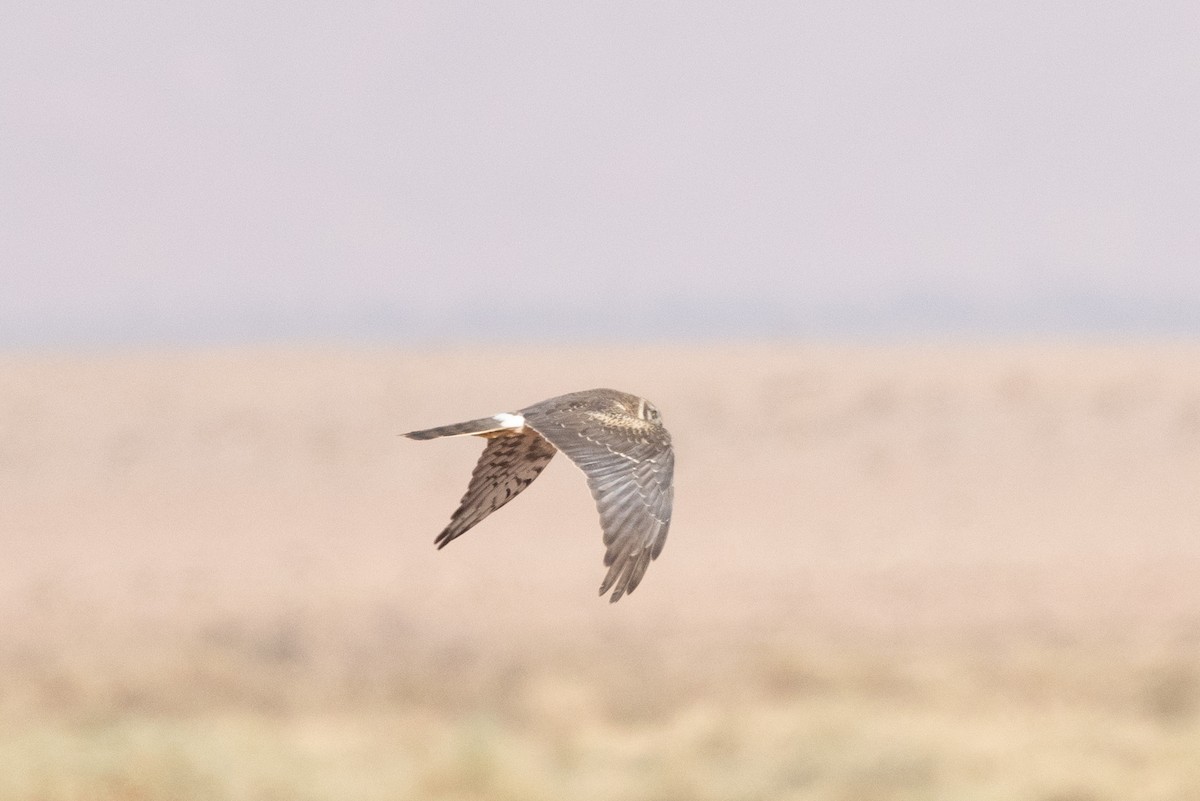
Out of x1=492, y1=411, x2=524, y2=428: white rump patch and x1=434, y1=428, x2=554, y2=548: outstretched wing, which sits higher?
x1=492, y1=411, x2=524, y2=428: white rump patch

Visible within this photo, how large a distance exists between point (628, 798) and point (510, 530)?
19.9 m

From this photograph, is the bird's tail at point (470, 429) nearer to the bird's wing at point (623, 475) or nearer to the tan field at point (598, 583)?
the bird's wing at point (623, 475)

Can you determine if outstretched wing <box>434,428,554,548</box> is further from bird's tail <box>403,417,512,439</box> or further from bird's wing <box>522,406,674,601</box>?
bird's tail <box>403,417,512,439</box>

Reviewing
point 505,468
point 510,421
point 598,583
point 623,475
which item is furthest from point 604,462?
point 598,583

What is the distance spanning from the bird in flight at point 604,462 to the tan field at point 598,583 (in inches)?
212

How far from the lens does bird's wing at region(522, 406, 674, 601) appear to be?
7.36 m

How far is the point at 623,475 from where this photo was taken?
7.82 meters

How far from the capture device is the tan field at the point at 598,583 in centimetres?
1507

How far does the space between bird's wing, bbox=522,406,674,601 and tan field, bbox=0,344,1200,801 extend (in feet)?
20.1

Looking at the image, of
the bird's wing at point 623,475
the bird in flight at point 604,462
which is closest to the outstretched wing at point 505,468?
the bird in flight at point 604,462

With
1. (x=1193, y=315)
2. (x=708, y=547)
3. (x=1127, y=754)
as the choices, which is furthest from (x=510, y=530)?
(x=1193, y=315)

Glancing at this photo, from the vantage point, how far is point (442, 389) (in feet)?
148

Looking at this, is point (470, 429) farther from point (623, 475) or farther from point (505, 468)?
point (505, 468)

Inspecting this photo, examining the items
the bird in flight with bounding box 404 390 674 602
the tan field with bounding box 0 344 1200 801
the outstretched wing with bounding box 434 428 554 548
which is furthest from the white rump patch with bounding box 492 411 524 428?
the tan field with bounding box 0 344 1200 801
